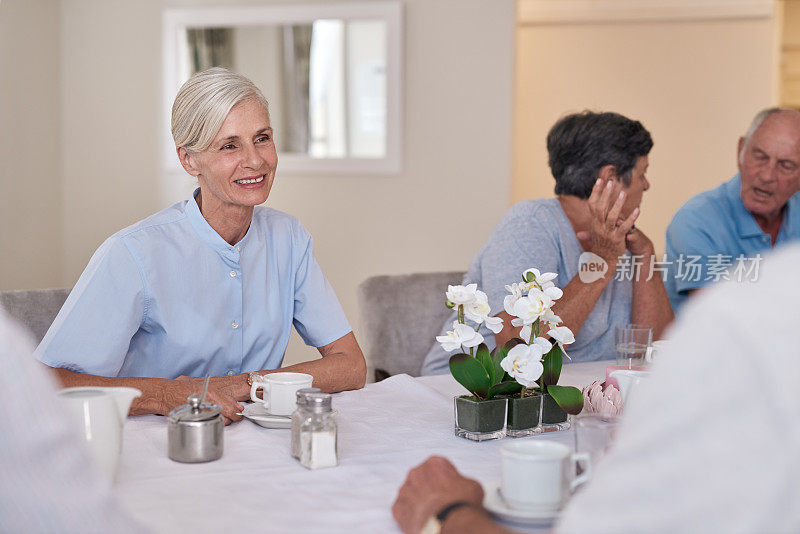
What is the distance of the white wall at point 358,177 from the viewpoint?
3945 mm

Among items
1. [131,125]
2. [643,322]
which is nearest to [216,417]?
[643,322]

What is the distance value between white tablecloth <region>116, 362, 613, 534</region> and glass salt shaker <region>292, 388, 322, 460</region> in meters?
0.02

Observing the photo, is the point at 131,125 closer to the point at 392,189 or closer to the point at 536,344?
the point at 392,189

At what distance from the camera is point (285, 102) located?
4.08m

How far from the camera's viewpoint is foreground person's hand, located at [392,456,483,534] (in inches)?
35.3

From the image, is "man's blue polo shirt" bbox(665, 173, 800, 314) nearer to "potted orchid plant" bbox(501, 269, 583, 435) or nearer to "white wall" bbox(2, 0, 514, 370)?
"white wall" bbox(2, 0, 514, 370)

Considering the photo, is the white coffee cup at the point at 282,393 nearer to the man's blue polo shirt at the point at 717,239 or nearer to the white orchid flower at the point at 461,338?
the white orchid flower at the point at 461,338

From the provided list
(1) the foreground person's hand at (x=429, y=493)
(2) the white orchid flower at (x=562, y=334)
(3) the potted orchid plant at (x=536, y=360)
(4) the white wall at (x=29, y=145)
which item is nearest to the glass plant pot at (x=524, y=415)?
(3) the potted orchid plant at (x=536, y=360)

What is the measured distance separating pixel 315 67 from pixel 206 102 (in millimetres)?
2356

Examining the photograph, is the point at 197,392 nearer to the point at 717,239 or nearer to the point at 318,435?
the point at 318,435

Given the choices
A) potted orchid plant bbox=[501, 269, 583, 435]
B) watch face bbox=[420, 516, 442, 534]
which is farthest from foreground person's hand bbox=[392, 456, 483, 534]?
potted orchid plant bbox=[501, 269, 583, 435]

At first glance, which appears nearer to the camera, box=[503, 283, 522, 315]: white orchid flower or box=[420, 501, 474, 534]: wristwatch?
box=[420, 501, 474, 534]: wristwatch

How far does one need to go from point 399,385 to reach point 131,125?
3040 mm

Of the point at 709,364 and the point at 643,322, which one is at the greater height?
the point at 709,364
